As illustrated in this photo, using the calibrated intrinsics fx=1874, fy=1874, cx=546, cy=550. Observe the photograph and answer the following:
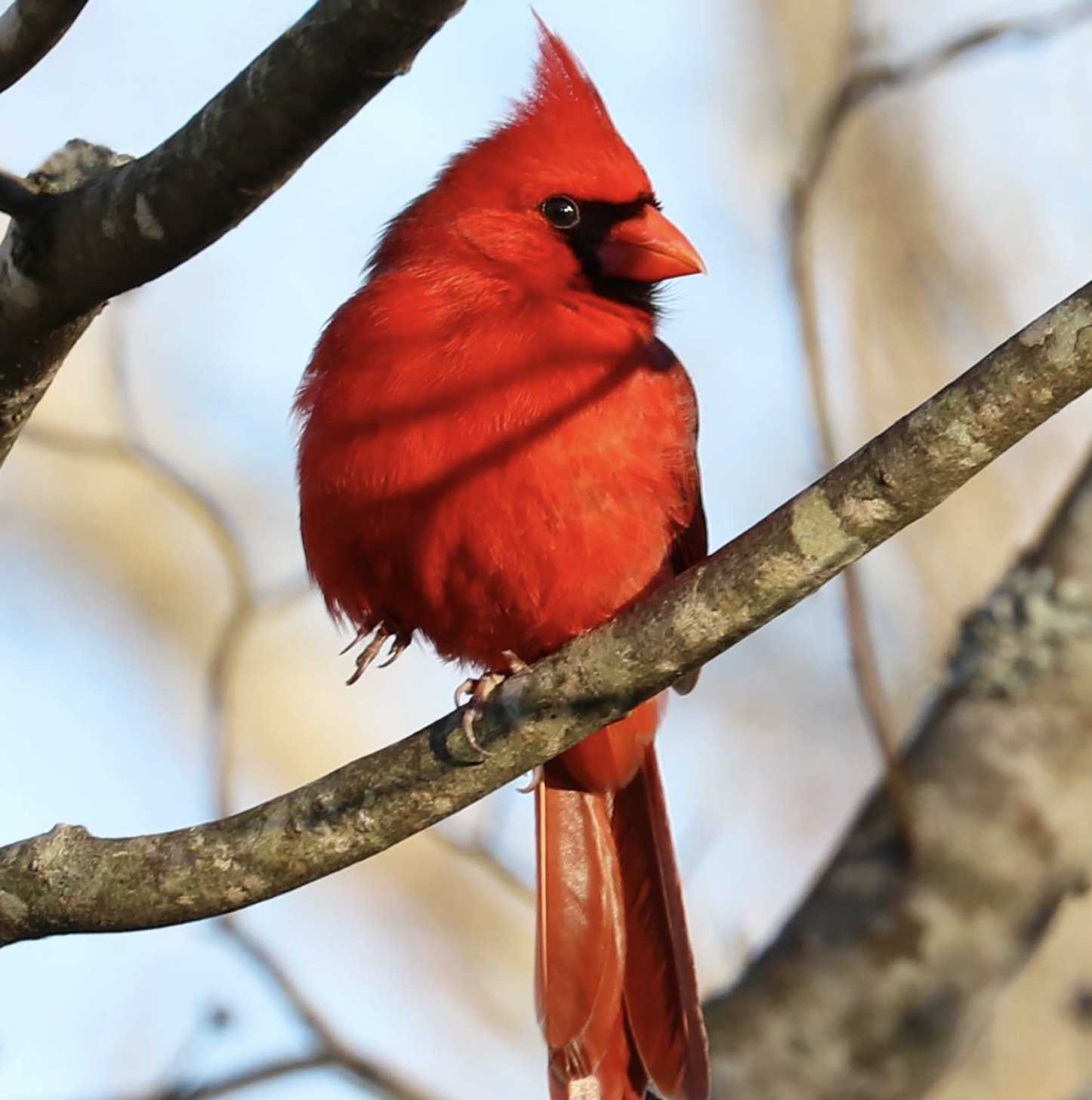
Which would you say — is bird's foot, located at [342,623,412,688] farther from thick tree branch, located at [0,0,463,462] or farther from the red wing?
thick tree branch, located at [0,0,463,462]

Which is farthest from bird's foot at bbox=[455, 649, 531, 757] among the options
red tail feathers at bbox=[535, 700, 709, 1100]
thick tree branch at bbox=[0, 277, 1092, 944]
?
red tail feathers at bbox=[535, 700, 709, 1100]

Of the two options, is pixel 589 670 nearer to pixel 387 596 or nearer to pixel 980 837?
pixel 387 596

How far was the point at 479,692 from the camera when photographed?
2174 mm

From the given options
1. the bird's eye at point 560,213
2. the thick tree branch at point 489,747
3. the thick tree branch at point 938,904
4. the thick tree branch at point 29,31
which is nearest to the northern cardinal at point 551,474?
the bird's eye at point 560,213

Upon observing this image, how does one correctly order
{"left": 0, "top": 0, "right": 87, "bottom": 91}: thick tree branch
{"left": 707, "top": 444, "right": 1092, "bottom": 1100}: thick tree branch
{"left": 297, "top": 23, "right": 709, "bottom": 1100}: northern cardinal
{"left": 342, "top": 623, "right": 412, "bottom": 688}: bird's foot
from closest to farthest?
{"left": 0, "top": 0, "right": 87, "bottom": 91}: thick tree branch
{"left": 297, "top": 23, "right": 709, "bottom": 1100}: northern cardinal
{"left": 342, "top": 623, "right": 412, "bottom": 688}: bird's foot
{"left": 707, "top": 444, "right": 1092, "bottom": 1100}: thick tree branch

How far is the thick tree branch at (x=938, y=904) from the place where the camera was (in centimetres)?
302

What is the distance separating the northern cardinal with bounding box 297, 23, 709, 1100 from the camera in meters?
2.49

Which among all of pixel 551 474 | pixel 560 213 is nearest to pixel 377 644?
pixel 551 474

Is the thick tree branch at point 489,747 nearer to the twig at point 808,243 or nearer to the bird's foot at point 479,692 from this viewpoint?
the bird's foot at point 479,692

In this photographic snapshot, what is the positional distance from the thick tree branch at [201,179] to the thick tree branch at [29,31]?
14cm

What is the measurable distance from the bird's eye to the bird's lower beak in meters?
0.06

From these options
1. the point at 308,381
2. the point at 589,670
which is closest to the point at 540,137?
the point at 308,381

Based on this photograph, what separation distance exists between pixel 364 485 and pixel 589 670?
66cm

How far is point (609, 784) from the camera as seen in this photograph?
300cm
